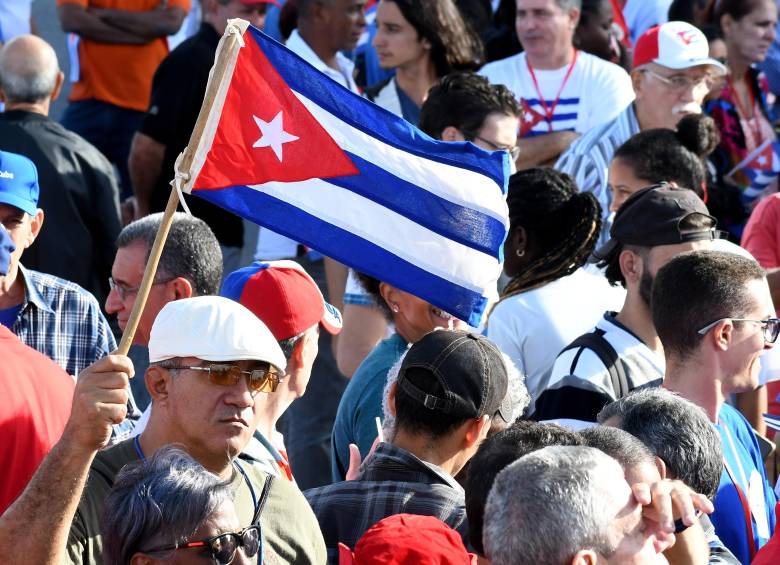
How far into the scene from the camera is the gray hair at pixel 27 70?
723cm

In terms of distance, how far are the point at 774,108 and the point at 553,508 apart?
22.6ft

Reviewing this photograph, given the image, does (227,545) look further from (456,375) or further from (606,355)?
(606,355)

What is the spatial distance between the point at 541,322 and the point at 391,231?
109 cm

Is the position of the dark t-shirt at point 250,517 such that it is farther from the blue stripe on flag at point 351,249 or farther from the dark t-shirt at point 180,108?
the dark t-shirt at point 180,108

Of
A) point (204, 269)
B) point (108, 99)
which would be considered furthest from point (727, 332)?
point (108, 99)

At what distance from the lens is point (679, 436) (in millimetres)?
Result: 3891

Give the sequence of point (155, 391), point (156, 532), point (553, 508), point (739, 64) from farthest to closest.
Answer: point (739, 64) → point (155, 391) → point (156, 532) → point (553, 508)

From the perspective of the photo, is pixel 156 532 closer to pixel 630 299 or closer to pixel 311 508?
pixel 311 508

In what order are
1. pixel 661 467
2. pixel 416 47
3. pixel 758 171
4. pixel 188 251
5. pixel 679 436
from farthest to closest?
1. pixel 758 171
2. pixel 416 47
3. pixel 188 251
4. pixel 679 436
5. pixel 661 467

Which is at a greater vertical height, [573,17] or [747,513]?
[573,17]

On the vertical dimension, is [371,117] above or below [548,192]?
above

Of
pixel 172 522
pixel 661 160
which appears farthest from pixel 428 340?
pixel 661 160

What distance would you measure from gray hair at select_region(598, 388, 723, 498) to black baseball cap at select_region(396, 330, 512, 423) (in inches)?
14.8

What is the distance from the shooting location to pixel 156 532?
3271 mm
